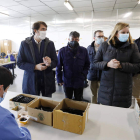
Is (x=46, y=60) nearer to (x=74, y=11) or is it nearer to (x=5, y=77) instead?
(x=5, y=77)

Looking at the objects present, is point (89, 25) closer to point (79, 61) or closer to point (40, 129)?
point (79, 61)

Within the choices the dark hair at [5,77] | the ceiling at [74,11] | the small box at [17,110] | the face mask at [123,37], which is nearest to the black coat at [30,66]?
the small box at [17,110]

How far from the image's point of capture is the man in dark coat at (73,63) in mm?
1759

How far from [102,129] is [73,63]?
3.37 ft

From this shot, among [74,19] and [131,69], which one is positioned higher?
[74,19]

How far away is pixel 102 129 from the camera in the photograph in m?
0.93

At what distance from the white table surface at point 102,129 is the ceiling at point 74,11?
4.24 meters

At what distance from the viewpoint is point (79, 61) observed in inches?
69.7

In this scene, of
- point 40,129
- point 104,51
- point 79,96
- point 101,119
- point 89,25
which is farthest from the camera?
point 89,25

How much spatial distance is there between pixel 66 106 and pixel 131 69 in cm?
86

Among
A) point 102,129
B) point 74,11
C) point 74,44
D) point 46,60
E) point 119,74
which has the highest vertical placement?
point 74,11

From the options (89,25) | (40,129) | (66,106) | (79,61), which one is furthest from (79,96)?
(89,25)

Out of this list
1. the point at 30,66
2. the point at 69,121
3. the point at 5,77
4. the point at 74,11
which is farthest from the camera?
the point at 74,11

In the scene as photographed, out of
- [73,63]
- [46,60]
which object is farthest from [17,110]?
[73,63]
